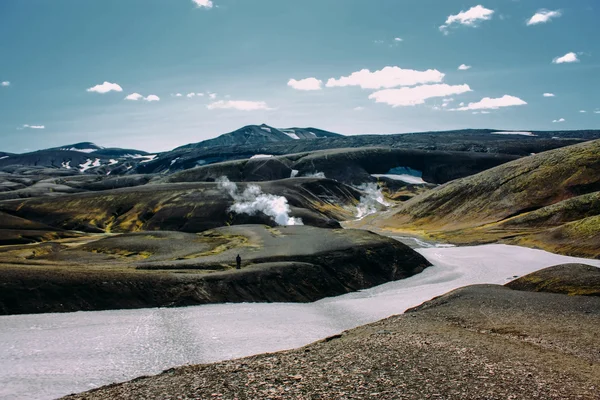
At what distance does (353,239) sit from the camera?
8694 centimetres

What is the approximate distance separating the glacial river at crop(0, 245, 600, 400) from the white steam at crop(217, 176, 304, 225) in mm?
78734

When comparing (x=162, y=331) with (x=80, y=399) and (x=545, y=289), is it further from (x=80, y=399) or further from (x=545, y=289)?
(x=545, y=289)

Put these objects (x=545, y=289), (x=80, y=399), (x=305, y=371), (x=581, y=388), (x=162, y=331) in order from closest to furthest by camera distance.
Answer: (x=581, y=388) → (x=80, y=399) → (x=305, y=371) → (x=162, y=331) → (x=545, y=289)

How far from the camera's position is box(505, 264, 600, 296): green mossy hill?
5088cm

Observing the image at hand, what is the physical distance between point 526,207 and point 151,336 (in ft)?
A: 423

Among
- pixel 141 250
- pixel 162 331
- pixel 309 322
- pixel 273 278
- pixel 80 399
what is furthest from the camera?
pixel 141 250

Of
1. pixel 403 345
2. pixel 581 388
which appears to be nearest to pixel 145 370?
pixel 403 345

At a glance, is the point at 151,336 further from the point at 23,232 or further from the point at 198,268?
the point at 23,232

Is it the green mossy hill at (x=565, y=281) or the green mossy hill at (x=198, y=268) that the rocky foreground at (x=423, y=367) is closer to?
the green mossy hill at (x=565, y=281)

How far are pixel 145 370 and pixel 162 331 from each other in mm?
11360

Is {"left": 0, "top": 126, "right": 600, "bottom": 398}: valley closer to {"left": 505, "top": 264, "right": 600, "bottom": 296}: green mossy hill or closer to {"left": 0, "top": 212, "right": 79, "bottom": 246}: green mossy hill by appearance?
{"left": 505, "top": 264, "right": 600, "bottom": 296}: green mossy hill

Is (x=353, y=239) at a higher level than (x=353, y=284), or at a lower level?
higher

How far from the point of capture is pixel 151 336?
42.4m

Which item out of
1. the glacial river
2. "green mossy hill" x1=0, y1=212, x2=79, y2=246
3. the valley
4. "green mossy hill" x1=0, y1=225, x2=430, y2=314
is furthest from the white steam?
the glacial river
